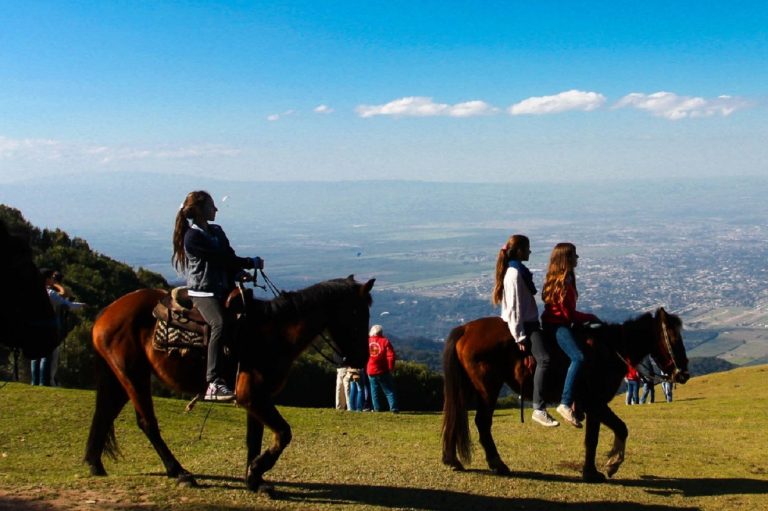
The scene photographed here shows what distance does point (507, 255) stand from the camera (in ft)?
29.6

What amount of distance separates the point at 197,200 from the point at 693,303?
137877 mm

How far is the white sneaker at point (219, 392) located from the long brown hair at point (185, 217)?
1329 mm

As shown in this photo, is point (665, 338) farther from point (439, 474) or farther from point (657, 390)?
point (657, 390)

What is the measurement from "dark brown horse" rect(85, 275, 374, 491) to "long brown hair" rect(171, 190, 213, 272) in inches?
27.5

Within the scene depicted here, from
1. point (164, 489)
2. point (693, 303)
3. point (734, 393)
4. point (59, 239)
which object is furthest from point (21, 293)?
point (693, 303)

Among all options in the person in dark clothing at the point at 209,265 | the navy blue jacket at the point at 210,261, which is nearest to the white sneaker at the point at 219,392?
the person in dark clothing at the point at 209,265

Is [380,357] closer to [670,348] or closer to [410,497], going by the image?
[670,348]

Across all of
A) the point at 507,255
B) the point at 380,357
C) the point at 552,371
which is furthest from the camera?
the point at 380,357

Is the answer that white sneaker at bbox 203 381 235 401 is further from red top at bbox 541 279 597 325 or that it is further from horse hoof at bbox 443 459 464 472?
red top at bbox 541 279 597 325

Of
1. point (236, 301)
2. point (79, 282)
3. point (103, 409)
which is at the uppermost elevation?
point (236, 301)

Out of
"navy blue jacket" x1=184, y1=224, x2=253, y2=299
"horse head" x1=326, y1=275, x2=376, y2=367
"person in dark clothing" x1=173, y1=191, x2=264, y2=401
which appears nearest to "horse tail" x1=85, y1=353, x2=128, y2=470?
"person in dark clothing" x1=173, y1=191, x2=264, y2=401

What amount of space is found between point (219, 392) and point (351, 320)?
1555 mm

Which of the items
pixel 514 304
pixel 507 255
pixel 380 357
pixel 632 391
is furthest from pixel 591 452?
pixel 632 391

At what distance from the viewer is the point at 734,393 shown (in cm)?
2617
